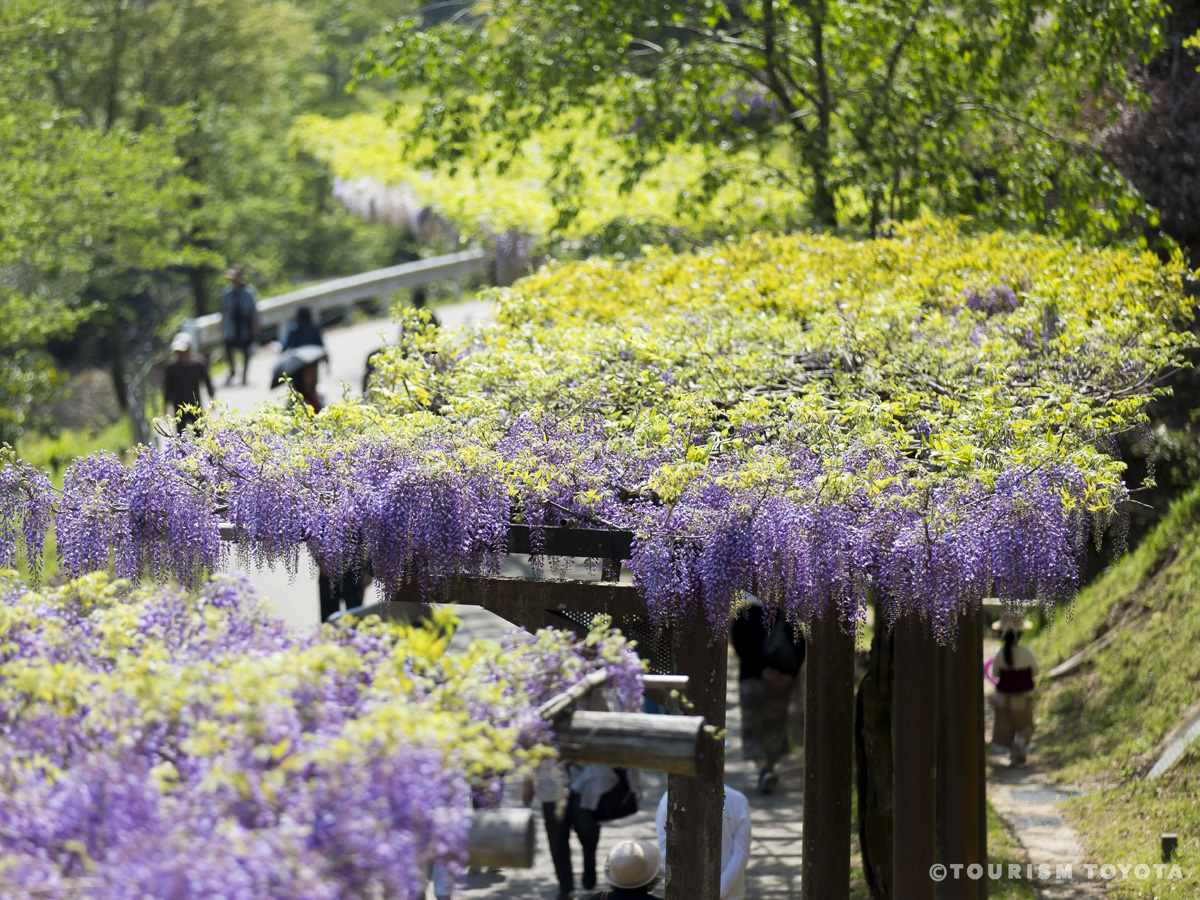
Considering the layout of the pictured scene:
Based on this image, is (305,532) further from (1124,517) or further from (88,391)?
(88,391)

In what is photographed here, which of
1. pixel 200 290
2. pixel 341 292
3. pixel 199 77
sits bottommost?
pixel 341 292

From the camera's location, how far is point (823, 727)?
272 inches

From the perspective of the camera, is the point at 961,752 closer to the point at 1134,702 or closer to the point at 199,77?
the point at 1134,702

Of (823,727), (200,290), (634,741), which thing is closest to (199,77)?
(200,290)

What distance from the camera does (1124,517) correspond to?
6.09 meters

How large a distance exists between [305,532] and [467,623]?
777 cm

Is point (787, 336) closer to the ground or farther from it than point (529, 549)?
farther from it

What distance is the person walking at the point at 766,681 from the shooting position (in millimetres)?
10594

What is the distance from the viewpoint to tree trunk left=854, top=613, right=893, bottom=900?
8.18 m

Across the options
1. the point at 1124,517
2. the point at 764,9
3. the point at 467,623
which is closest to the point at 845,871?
the point at 1124,517

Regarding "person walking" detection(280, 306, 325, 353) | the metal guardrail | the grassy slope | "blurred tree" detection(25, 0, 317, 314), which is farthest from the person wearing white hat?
"blurred tree" detection(25, 0, 317, 314)

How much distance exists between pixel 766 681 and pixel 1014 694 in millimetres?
2129

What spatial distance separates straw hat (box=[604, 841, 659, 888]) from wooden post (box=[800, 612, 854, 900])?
119 centimetres

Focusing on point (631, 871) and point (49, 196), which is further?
point (49, 196)
